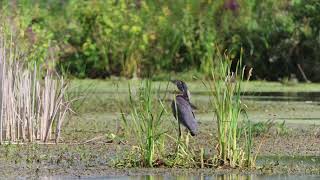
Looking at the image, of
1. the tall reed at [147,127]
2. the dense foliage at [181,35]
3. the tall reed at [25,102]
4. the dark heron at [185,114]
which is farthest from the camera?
the dense foliage at [181,35]

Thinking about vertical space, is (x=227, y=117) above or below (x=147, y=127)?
above

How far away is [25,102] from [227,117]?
229 centimetres

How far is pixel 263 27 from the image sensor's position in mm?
17078

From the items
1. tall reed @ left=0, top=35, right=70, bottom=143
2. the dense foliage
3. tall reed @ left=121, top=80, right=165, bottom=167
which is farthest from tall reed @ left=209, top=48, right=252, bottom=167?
the dense foliage

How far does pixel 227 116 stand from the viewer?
7.56 m

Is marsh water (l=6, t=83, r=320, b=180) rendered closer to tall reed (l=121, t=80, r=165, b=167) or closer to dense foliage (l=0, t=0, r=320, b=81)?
tall reed (l=121, t=80, r=165, b=167)

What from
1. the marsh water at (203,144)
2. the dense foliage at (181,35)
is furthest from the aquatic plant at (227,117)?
the dense foliage at (181,35)

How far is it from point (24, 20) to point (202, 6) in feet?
12.1

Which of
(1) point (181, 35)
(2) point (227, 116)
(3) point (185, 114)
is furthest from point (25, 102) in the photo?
(1) point (181, 35)

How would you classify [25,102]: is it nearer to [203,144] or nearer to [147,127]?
[203,144]

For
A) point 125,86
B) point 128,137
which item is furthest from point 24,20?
point 128,137

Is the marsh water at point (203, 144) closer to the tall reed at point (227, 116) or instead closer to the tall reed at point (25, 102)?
the tall reed at point (227, 116)

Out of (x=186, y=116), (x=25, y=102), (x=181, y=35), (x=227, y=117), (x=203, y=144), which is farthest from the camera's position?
(x=181, y=35)

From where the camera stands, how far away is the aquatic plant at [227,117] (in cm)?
748
